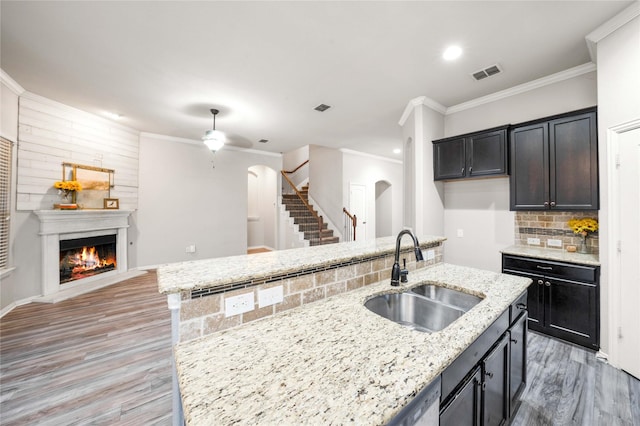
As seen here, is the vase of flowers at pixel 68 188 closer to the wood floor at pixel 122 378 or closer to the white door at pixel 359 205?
the wood floor at pixel 122 378

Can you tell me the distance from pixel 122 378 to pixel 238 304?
6.14ft

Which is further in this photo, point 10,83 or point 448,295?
point 10,83

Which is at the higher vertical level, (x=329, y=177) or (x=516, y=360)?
(x=329, y=177)

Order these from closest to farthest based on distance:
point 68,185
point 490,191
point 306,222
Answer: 1. point 490,191
2. point 68,185
3. point 306,222

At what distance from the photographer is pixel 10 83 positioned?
3355 millimetres

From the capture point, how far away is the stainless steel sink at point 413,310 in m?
1.51

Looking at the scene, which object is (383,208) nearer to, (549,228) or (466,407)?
(549,228)

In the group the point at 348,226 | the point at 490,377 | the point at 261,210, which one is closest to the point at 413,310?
the point at 490,377

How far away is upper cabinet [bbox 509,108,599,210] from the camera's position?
2.62m

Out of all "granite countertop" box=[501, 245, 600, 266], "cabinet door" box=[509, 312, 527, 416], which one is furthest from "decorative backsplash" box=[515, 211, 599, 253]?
"cabinet door" box=[509, 312, 527, 416]

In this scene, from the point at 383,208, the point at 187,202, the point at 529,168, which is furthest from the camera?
the point at 383,208

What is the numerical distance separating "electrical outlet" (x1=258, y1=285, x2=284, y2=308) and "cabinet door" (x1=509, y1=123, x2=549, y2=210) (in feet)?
10.4

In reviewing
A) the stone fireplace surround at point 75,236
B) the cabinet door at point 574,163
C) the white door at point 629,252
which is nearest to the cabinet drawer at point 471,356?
the white door at point 629,252

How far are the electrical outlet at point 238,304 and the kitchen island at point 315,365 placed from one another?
66 millimetres
